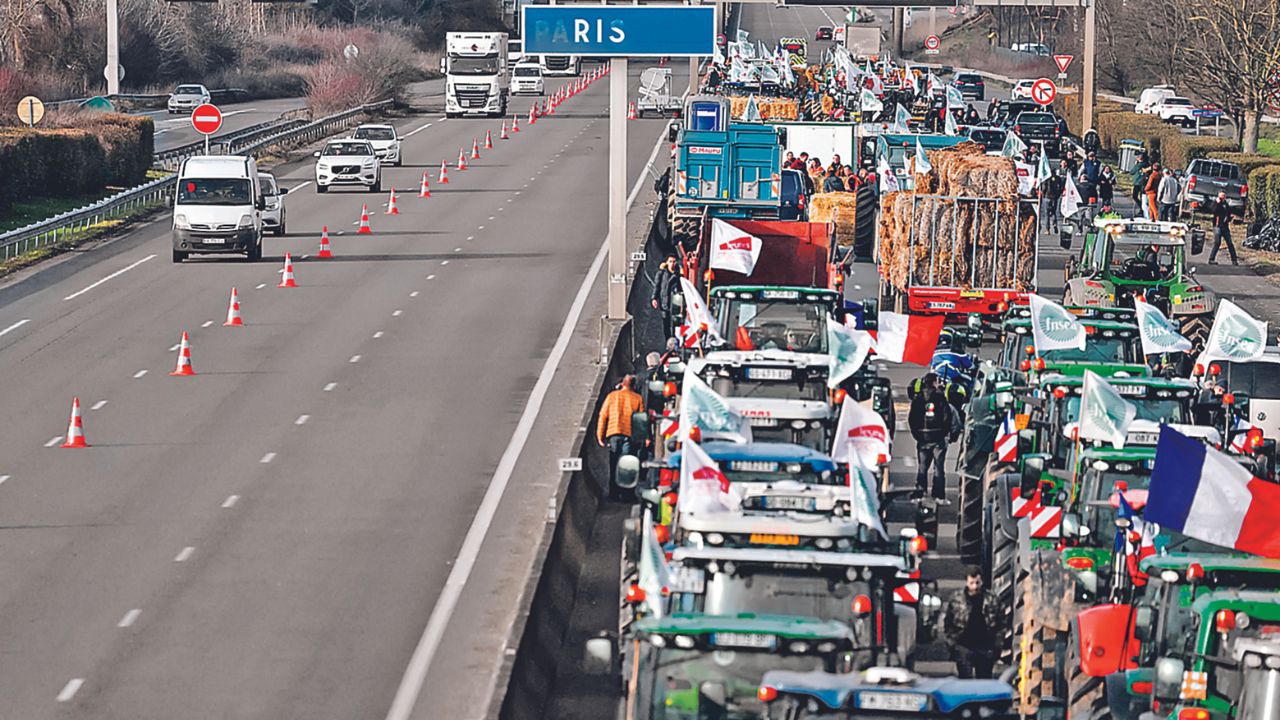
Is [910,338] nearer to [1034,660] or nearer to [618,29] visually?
[1034,660]

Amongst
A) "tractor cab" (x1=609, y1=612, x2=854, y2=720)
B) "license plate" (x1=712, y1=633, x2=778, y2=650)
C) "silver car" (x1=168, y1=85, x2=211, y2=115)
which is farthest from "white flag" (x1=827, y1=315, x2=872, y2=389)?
"silver car" (x1=168, y1=85, x2=211, y2=115)

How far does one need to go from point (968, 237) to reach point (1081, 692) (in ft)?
64.2

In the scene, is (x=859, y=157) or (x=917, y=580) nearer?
(x=917, y=580)

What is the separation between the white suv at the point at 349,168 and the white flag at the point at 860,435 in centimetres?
3944

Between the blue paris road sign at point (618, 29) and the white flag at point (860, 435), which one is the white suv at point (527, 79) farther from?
the white flag at point (860, 435)

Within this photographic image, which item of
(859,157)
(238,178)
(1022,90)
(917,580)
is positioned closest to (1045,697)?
(917,580)

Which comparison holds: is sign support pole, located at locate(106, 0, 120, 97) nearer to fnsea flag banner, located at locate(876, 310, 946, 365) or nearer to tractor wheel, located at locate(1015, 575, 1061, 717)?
fnsea flag banner, located at locate(876, 310, 946, 365)

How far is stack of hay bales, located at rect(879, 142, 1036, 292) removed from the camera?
32.0 metres

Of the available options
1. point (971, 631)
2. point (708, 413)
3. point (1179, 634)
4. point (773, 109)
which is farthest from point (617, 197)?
point (773, 109)

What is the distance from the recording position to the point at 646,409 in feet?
73.0

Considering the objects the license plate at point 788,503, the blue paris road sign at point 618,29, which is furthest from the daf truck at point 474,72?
the license plate at point 788,503

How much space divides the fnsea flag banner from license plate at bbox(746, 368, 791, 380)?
219 centimetres

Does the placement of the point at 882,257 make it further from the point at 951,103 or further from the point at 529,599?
the point at 951,103

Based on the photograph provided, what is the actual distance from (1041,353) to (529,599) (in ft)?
26.4
